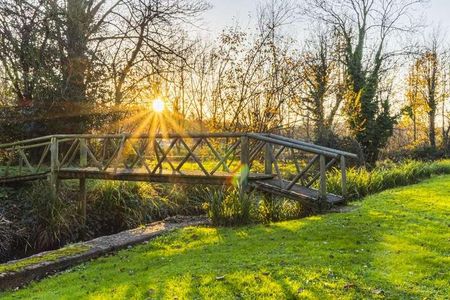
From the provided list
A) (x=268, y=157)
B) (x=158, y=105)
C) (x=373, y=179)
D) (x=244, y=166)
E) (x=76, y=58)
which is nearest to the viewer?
(x=244, y=166)

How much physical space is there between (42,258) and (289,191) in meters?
4.77

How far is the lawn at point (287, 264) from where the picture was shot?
4.89 m

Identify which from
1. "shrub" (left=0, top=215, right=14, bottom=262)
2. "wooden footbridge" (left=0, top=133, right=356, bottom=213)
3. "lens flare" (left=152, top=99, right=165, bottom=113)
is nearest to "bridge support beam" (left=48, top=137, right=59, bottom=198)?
"wooden footbridge" (left=0, top=133, right=356, bottom=213)

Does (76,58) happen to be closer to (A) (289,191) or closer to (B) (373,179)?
(A) (289,191)

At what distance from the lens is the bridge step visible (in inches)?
363

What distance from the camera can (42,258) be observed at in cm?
766

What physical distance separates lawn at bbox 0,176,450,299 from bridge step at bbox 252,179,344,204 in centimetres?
75

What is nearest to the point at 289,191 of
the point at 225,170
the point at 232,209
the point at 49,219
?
the point at 232,209

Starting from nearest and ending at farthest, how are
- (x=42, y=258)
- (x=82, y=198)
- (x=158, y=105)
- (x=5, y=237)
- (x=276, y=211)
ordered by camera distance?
(x=42, y=258)
(x=276, y=211)
(x=5, y=237)
(x=82, y=198)
(x=158, y=105)

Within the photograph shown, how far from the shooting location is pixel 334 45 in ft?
87.6

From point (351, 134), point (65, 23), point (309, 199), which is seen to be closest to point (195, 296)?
point (309, 199)

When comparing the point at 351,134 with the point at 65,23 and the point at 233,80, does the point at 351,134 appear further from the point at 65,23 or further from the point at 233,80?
the point at 65,23

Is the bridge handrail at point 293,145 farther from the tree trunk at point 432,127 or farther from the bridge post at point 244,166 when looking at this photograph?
the tree trunk at point 432,127

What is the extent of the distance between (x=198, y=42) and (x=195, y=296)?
81.0 feet
